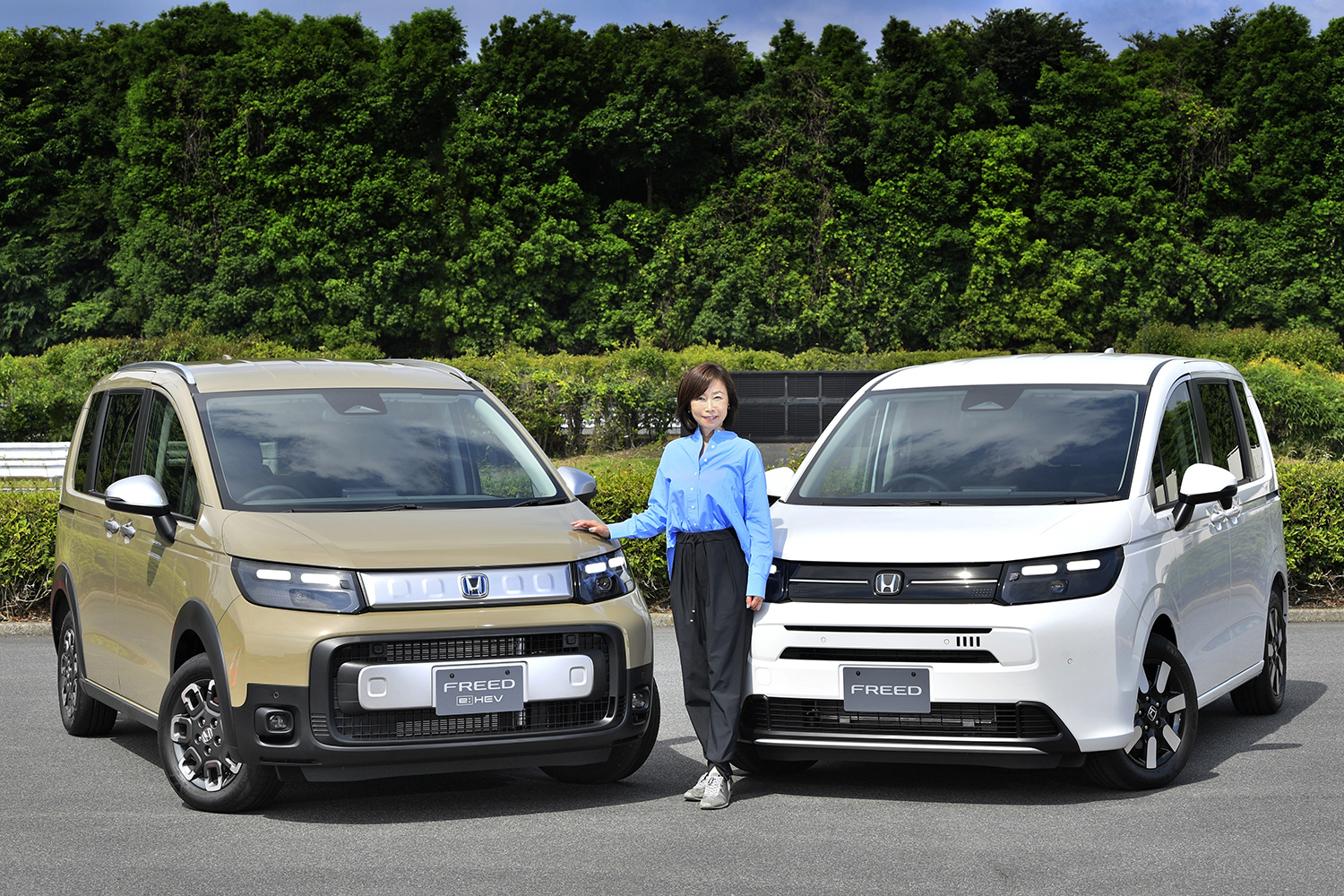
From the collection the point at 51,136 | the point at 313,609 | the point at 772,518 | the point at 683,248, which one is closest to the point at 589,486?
the point at 772,518

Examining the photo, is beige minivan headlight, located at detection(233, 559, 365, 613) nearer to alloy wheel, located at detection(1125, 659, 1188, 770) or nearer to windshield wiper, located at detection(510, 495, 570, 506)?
windshield wiper, located at detection(510, 495, 570, 506)

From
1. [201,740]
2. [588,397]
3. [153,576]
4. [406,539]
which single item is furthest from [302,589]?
[588,397]

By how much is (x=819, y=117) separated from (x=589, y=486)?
57.7m

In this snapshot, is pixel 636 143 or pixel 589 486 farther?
pixel 636 143

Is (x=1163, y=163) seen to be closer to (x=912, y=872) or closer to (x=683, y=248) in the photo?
(x=683, y=248)

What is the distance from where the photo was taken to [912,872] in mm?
5383

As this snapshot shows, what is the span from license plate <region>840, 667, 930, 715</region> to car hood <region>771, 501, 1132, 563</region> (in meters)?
0.45

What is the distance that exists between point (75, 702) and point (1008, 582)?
4960 millimetres

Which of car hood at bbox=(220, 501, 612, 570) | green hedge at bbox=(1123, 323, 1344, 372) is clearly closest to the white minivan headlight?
car hood at bbox=(220, 501, 612, 570)

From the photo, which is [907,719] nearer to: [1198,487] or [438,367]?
[1198,487]

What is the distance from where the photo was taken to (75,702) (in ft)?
26.7

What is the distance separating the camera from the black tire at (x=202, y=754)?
616cm

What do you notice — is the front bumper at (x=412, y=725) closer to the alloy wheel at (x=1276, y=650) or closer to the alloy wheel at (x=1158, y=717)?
the alloy wheel at (x=1158, y=717)

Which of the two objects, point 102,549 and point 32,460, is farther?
point 32,460
